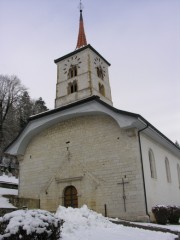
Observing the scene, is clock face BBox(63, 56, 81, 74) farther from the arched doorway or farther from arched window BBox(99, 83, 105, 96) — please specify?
the arched doorway

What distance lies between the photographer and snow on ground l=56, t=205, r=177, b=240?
756 cm

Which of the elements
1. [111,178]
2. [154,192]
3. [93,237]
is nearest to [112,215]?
[111,178]

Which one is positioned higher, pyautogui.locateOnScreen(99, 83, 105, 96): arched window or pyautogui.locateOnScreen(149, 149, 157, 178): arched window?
pyautogui.locateOnScreen(99, 83, 105, 96): arched window

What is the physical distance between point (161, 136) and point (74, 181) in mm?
6701

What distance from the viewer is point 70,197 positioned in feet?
57.6

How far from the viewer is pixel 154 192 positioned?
1648 centimetres

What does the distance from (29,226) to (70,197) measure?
39.3 feet

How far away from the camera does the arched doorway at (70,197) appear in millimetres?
17266

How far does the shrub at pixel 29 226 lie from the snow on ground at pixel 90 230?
85cm

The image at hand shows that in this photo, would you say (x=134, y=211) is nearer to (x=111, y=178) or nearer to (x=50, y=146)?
(x=111, y=178)

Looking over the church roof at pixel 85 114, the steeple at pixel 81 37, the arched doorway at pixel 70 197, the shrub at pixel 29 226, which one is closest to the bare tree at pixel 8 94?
the steeple at pixel 81 37

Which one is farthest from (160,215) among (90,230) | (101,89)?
(101,89)

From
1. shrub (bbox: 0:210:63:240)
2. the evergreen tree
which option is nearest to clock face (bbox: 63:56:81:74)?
shrub (bbox: 0:210:63:240)

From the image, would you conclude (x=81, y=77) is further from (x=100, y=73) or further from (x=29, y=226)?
(x=29, y=226)
